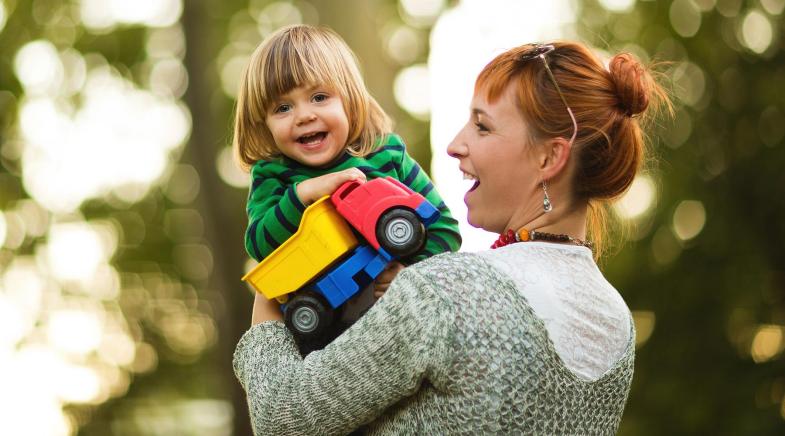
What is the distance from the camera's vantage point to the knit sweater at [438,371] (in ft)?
7.68

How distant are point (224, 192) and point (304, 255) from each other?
21.4ft

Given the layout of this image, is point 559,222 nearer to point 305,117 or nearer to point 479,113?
point 479,113

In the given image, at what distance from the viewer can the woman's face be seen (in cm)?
260

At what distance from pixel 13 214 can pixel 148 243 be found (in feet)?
7.57

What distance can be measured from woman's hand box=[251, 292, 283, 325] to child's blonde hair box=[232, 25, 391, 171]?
47 centimetres

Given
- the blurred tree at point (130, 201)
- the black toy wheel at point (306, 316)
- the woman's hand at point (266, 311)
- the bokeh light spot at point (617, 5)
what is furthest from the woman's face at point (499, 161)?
the bokeh light spot at point (617, 5)

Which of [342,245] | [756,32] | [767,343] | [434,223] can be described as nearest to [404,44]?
[756,32]

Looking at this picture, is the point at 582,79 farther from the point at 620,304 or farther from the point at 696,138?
the point at 696,138

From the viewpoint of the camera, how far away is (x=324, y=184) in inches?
113

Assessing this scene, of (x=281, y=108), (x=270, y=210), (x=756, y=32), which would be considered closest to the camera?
(x=270, y=210)

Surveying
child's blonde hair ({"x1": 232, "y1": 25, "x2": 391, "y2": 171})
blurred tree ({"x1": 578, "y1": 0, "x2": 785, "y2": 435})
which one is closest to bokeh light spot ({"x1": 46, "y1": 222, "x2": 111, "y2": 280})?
blurred tree ({"x1": 578, "y1": 0, "x2": 785, "y2": 435})

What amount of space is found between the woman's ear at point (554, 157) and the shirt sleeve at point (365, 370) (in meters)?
0.43

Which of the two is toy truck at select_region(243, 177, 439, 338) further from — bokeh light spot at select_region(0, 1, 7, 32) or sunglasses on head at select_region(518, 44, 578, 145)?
bokeh light spot at select_region(0, 1, 7, 32)

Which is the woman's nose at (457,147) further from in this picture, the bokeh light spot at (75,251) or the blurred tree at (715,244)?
the bokeh light spot at (75,251)
